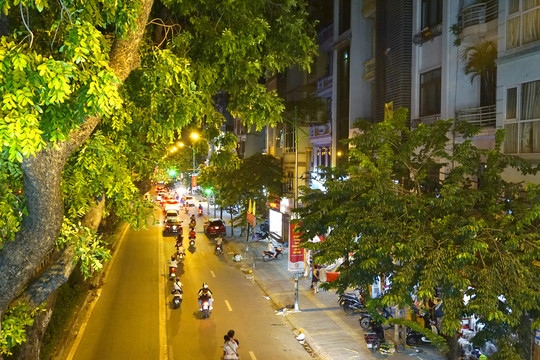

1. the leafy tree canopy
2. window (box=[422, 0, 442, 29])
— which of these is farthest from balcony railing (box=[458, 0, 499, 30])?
the leafy tree canopy

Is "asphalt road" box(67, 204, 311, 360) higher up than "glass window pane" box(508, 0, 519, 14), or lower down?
lower down

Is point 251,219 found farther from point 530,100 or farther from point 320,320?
point 530,100

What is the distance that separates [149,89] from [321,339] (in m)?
9.74

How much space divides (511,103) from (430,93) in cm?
435

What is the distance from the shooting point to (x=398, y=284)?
8672mm

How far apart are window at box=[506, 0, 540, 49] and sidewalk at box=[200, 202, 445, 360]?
8.59 meters

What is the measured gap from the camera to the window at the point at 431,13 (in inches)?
606

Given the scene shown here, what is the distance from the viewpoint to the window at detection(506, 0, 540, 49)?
1076 cm

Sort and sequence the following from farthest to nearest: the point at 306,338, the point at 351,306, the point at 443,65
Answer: the point at 351,306, the point at 306,338, the point at 443,65

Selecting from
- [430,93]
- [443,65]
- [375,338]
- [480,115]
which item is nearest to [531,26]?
[480,115]

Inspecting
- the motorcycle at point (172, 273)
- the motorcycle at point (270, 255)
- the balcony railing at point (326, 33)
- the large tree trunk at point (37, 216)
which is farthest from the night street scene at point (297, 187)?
the balcony railing at point (326, 33)

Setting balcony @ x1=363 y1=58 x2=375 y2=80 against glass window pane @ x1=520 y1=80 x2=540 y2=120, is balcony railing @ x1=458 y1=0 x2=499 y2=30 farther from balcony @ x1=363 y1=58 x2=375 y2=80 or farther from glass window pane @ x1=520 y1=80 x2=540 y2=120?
balcony @ x1=363 y1=58 x2=375 y2=80

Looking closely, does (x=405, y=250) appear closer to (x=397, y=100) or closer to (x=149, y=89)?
(x=149, y=89)

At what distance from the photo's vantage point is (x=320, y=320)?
16.2m
